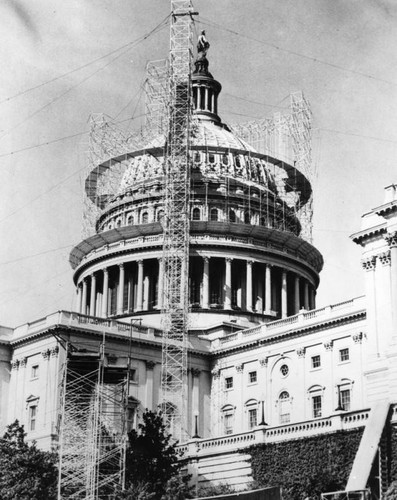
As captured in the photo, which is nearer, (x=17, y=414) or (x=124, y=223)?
(x=17, y=414)

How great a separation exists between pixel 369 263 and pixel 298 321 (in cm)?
1948

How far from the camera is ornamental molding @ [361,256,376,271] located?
63250 millimetres

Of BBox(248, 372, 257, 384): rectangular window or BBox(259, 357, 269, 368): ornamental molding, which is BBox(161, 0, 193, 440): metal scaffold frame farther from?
BBox(259, 357, 269, 368): ornamental molding

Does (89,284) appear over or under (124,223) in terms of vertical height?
under

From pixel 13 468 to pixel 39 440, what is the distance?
19559 mm

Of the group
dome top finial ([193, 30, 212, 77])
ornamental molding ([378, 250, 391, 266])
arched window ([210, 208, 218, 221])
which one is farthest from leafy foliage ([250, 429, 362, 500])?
dome top finial ([193, 30, 212, 77])

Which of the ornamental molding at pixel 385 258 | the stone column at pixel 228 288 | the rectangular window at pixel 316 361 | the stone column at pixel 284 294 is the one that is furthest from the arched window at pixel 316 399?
the stone column at pixel 228 288

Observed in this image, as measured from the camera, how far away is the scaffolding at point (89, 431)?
5488 centimetres

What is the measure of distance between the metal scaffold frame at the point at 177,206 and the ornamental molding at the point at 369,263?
2533 cm

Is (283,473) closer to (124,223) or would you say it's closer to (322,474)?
(322,474)

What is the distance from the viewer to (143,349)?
279 ft

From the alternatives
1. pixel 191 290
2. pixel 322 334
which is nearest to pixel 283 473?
pixel 322 334

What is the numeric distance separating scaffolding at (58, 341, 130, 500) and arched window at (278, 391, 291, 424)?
58.8 feet

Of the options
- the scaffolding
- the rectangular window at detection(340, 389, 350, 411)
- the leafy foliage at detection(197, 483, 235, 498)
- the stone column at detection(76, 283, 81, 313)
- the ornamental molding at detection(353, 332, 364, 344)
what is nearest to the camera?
the scaffolding
